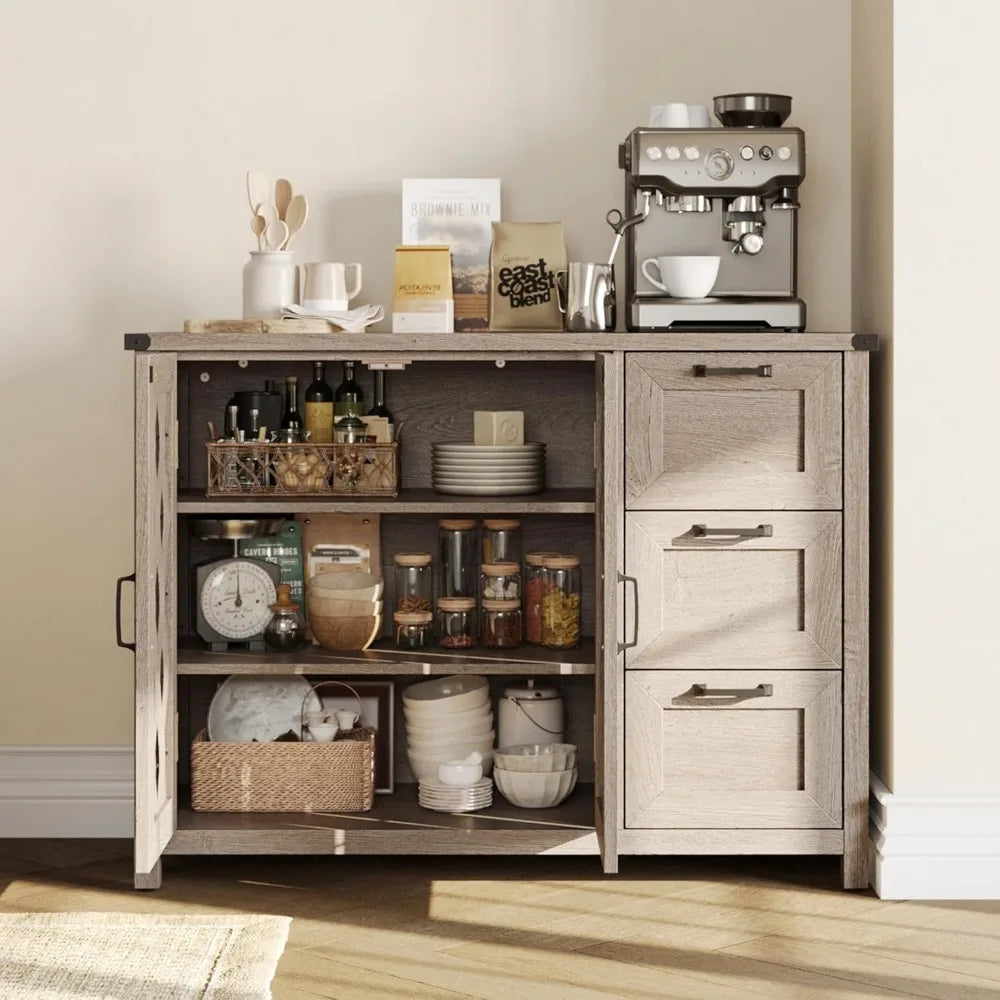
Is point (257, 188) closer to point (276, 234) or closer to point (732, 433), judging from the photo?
point (276, 234)

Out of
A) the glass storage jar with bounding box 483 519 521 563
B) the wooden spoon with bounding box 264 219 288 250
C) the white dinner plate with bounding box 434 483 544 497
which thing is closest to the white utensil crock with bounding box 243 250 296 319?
the wooden spoon with bounding box 264 219 288 250

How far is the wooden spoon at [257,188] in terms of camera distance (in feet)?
10.5

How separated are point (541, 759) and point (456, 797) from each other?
21 cm

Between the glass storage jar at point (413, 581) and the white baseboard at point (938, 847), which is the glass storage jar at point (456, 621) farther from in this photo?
the white baseboard at point (938, 847)

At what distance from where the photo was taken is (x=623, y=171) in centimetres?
340

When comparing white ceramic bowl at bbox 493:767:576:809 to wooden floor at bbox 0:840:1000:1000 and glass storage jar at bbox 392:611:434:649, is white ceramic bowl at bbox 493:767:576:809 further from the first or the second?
glass storage jar at bbox 392:611:434:649

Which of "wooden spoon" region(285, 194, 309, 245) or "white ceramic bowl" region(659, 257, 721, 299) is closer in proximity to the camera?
"white ceramic bowl" region(659, 257, 721, 299)

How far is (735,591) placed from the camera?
2984 mm

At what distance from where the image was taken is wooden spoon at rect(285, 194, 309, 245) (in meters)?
3.22

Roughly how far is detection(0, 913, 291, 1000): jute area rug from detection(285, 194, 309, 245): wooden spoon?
1511mm

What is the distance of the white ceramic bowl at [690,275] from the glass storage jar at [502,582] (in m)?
0.73

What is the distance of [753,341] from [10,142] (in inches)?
72.0

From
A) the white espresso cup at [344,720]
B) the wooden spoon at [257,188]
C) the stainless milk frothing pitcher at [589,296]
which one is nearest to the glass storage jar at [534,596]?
the white espresso cup at [344,720]

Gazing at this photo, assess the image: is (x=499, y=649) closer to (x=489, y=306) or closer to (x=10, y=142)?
(x=489, y=306)
